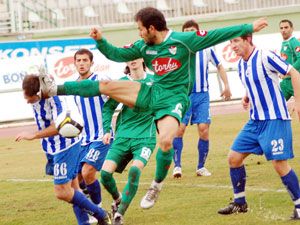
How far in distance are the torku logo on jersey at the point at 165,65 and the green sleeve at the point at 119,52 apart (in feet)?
0.85

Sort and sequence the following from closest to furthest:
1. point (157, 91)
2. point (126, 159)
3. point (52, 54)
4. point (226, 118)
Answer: point (157, 91) < point (126, 159) < point (226, 118) < point (52, 54)

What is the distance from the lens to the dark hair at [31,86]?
9172 millimetres

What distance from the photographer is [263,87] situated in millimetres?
9812

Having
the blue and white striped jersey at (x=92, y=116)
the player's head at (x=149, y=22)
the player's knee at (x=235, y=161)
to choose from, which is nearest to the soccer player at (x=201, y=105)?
Result: the blue and white striped jersey at (x=92, y=116)

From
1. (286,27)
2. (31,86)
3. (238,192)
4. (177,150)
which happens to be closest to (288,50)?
(286,27)

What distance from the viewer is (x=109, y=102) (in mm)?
10742

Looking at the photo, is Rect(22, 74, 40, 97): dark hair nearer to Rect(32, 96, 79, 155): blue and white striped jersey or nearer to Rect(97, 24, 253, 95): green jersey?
Rect(32, 96, 79, 155): blue and white striped jersey

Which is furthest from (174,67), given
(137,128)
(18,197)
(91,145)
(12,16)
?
(12,16)

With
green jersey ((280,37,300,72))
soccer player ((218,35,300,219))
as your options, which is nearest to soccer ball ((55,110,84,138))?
soccer player ((218,35,300,219))

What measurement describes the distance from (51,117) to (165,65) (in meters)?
1.34

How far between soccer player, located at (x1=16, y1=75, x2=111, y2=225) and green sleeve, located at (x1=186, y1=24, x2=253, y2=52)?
1.52 metres

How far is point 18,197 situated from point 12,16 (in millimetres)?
20561

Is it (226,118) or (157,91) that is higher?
(157,91)

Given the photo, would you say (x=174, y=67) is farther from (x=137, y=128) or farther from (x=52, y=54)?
(x=52, y=54)
